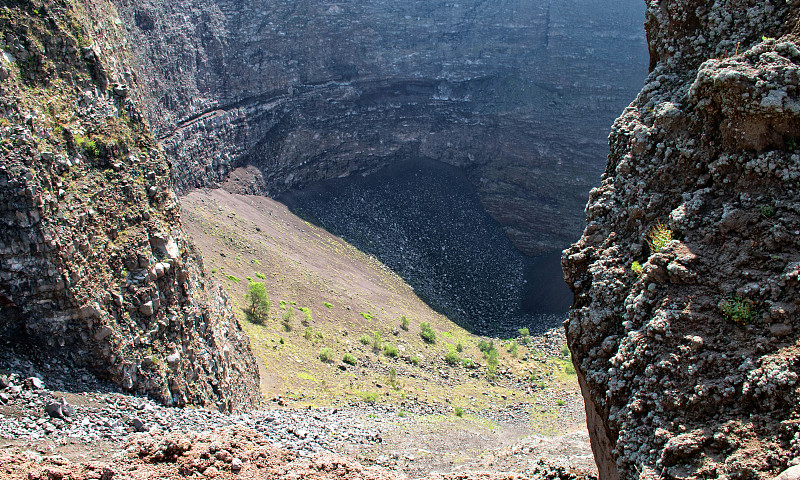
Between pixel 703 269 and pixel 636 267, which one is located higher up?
pixel 636 267

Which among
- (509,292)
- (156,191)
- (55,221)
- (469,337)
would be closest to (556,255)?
(509,292)

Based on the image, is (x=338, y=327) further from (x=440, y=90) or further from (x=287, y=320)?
(x=440, y=90)

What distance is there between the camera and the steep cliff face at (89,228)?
12594mm

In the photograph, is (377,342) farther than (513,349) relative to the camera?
No

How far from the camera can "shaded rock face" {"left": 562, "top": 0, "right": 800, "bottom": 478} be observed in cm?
569

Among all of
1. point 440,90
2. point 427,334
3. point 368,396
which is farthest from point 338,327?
point 440,90

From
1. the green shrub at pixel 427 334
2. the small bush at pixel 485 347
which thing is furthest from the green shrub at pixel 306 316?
the small bush at pixel 485 347

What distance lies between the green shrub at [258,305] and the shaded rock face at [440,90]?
19669mm

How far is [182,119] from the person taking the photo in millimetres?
42094

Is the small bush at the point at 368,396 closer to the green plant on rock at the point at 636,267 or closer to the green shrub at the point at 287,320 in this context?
the green shrub at the point at 287,320

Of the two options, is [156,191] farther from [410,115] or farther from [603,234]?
[410,115]

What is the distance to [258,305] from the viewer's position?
29.1 m

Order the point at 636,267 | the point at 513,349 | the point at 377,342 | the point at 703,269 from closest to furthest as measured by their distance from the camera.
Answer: the point at 703,269 < the point at 636,267 < the point at 377,342 < the point at 513,349

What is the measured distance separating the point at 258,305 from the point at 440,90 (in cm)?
3554
